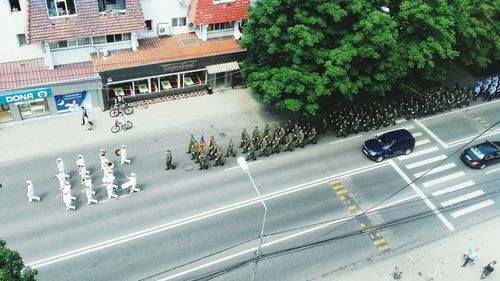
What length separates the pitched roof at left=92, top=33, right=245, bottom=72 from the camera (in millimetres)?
34769

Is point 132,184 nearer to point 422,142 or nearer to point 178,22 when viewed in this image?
point 178,22

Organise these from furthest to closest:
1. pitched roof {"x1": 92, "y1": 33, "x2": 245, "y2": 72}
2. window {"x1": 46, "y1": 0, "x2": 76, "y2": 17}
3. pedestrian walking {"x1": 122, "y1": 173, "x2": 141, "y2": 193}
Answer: pitched roof {"x1": 92, "y1": 33, "x2": 245, "y2": 72} < window {"x1": 46, "y1": 0, "x2": 76, "y2": 17} < pedestrian walking {"x1": 122, "y1": 173, "x2": 141, "y2": 193}

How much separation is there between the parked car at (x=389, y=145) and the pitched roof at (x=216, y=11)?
1402 centimetres

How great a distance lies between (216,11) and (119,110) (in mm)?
10615

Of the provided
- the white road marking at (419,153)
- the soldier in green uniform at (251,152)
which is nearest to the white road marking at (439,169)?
the white road marking at (419,153)

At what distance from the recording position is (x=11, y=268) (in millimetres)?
16906

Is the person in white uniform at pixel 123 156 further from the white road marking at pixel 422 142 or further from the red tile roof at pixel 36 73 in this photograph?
the white road marking at pixel 422 142

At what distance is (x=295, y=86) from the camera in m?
31.7

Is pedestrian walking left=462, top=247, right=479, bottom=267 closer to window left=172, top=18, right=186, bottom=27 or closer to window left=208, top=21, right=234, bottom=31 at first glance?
window left=208, top=21, right=234, bottom=31

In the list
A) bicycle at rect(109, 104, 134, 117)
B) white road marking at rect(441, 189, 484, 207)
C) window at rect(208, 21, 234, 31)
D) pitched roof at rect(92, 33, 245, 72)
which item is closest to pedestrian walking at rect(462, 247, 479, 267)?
white road marking at rect(441, 189, 484, 207)

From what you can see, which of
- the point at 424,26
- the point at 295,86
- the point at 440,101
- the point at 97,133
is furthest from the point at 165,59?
the point at 440,101

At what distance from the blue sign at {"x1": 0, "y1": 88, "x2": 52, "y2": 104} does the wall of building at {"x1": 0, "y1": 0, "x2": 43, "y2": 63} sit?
10.6 ft

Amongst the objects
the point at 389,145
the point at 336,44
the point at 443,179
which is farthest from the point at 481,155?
the point at 336,44

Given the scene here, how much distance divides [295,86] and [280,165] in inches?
225
